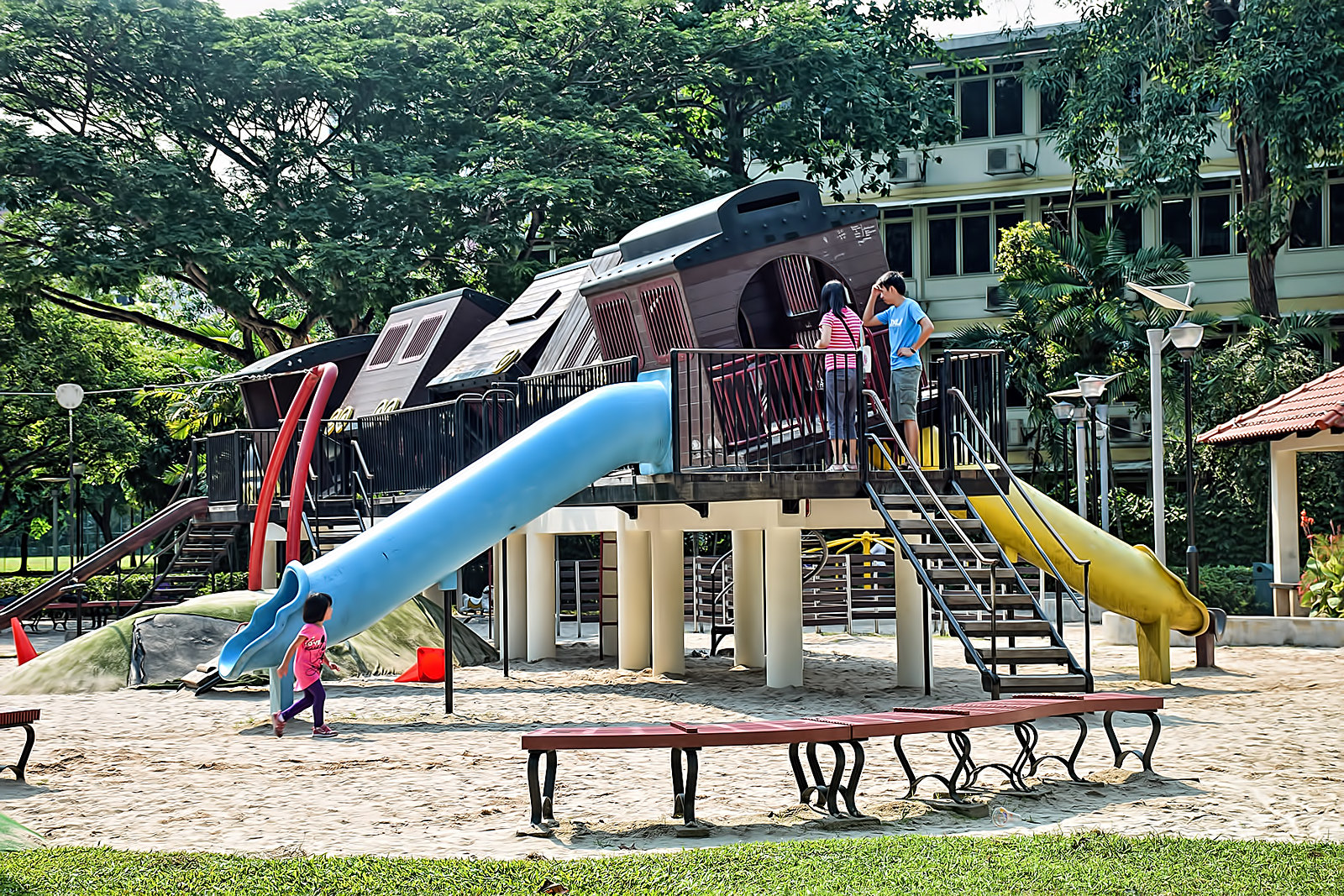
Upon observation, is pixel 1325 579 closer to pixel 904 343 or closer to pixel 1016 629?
pixel 904 343

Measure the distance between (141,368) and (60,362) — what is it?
3.61 metres

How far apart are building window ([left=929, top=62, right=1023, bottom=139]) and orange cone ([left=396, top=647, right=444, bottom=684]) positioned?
2843 centimetres

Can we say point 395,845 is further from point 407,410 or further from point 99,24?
point 99,24

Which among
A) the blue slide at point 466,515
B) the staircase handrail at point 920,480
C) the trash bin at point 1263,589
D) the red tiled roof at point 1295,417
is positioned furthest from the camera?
the trash bin at point 1263,589

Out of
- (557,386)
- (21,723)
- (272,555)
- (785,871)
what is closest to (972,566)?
(557,386)

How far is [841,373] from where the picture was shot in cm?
1478

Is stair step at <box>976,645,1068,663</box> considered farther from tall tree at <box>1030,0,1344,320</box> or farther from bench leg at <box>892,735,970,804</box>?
tall tree at <box>1030,0,1344,320</box>

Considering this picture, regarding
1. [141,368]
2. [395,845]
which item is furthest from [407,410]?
[141,368]

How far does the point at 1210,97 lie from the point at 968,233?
8373mm

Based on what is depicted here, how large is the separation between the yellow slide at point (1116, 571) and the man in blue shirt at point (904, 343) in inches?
40.3

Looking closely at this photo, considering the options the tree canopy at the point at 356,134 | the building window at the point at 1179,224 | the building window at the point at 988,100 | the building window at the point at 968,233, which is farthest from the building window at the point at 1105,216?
the tree canopy at the point at 356,134

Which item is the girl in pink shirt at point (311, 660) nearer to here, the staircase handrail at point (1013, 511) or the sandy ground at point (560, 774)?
the sandy ground at point (560, 774)

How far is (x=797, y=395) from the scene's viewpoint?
15.5m

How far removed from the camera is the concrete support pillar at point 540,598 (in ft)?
71.9
